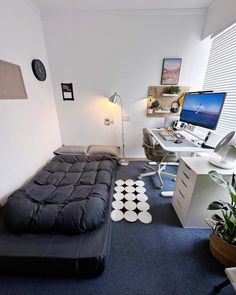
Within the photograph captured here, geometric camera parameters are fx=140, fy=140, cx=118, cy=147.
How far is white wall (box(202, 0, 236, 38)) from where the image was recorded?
1.73m

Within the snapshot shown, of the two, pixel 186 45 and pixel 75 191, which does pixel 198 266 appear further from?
pixel 186 45

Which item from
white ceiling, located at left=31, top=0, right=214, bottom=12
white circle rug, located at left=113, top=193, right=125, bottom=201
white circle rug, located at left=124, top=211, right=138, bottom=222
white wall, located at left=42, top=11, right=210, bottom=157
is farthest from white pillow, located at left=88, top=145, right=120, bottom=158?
white ceiling, located at left=31, top=0, right=214, bottom=12

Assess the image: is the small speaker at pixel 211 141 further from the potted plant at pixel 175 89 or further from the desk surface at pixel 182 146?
the potted plant at pixel 175 89

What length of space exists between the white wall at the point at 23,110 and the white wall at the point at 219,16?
8.71 feet

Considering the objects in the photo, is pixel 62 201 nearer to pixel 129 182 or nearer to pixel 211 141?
pixel 129 182

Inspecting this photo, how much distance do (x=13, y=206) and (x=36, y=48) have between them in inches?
91.0

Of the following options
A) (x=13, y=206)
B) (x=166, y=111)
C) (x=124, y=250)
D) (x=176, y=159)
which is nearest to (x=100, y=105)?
(x=166, y=111)

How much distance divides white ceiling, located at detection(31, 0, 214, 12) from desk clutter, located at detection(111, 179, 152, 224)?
271 cm

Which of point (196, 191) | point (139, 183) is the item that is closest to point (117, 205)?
point (139, 183)

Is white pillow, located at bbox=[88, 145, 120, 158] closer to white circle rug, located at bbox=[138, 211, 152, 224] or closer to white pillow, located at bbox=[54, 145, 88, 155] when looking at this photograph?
white pillow, located at bbox=[54, 145, 88, 155]

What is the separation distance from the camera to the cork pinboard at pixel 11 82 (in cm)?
158

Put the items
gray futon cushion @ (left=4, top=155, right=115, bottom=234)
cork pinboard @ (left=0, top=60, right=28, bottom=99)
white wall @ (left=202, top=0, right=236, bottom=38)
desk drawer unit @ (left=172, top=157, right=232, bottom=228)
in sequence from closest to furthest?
gray futon cushion @ (left=4, top=155, right=115, bottom=234)
desk drawer unit @ (left=172, top=157, right=232, bottom=228)
cork pinboard @ (left=0, top=60, right=28, bottom=99)
white wall @ (left=202, top=0, right=236, bottom=38)

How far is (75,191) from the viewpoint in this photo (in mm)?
1562

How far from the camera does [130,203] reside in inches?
72.8
